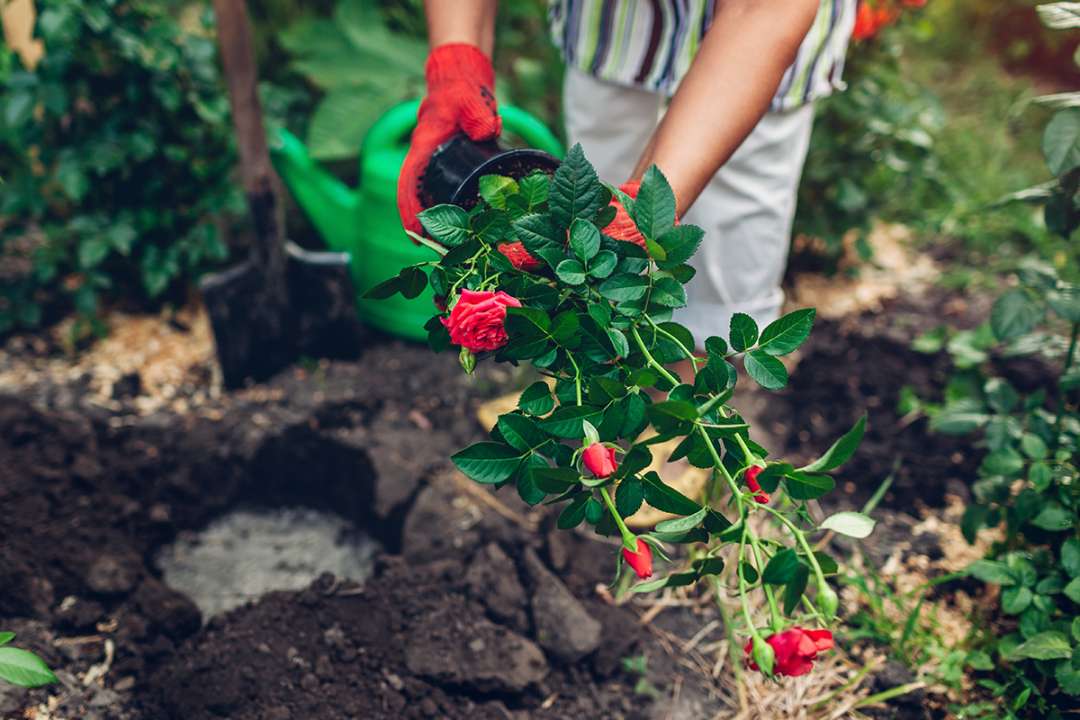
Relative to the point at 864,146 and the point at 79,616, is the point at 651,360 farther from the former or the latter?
the point at 864,146

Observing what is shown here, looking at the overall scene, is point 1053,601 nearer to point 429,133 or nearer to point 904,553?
point 904,553

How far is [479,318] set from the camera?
1008 mm

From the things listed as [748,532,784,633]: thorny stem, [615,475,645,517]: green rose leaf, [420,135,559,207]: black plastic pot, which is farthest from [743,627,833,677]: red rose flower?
[420,135,559,207]: black plastic pot

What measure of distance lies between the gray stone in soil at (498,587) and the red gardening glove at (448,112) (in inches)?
29.1

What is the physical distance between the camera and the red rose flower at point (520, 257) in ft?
3.88

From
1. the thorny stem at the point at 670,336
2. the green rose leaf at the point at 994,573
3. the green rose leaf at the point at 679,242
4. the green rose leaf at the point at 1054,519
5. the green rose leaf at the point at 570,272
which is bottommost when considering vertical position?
the green rose leaf at the point at 994,573

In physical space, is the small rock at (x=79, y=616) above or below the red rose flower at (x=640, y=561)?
below

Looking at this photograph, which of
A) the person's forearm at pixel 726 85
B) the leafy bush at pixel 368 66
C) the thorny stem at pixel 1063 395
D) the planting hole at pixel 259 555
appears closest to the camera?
the person's forearm at pixel 726 85

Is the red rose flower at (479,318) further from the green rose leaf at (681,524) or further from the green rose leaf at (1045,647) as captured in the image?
the green rose leaf at (1045,647)

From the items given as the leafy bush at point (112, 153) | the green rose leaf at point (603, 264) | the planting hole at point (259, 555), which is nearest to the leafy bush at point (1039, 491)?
the green rose leaf at point (603, 264)

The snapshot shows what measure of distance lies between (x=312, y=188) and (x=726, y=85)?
1473 millimetres

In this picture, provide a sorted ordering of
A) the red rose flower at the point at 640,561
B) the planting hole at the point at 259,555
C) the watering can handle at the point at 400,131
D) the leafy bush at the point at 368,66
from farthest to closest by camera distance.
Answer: the leafy bush at the point at 368,66
the watering can handle at the point at 400,131
the planting hole at the point at 259,555
the red rose flower at the point at 640,561

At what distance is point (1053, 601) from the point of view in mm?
1560

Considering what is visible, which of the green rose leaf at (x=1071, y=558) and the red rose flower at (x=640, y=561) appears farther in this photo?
the green rose leaf at (x=1071, y=558)
